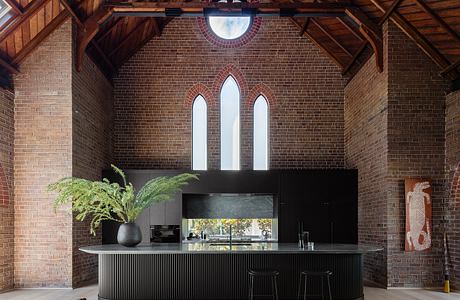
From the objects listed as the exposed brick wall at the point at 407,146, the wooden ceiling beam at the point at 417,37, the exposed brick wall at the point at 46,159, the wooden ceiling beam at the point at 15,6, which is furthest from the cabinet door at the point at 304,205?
the wooden ceiling beam at the point at 15,6

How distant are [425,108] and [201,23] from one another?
5691 mm

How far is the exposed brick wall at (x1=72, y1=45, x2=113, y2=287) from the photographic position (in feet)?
29.2

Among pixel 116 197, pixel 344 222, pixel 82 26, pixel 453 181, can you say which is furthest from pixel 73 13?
pixel 453 181

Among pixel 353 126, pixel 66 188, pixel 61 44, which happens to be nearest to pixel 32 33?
pixel 61 44

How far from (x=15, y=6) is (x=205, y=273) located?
5.04 meters

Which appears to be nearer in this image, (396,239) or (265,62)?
(396,239)

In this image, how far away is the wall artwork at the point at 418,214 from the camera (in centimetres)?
859

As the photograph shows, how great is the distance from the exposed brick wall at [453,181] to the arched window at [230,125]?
4812mm

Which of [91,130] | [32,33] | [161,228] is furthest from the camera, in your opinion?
[161,228]

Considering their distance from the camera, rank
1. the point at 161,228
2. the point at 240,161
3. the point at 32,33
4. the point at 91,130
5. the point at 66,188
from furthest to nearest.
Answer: the point at 240,161 < the point at 161,228 < the point at 91,130 < the point at 32,33 < the point at 66,188

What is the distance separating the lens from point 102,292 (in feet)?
23.2

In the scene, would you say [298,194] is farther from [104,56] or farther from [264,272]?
[104,56]

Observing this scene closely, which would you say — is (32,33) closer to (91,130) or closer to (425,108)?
(91,130)

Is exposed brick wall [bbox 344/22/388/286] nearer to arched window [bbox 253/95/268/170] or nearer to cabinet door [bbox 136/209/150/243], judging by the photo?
arched window [bbox 253/95/268/170]
